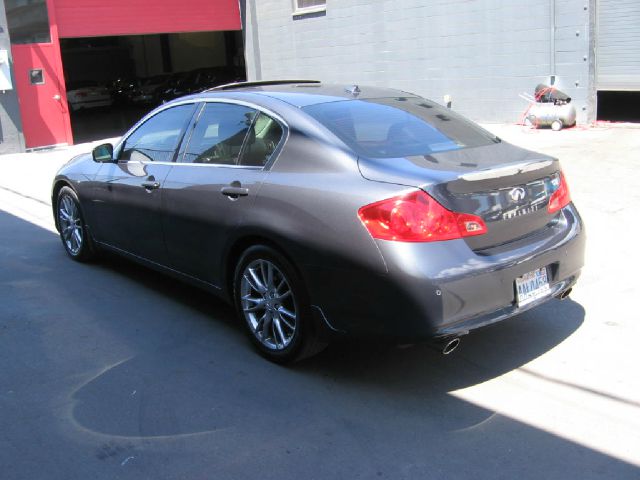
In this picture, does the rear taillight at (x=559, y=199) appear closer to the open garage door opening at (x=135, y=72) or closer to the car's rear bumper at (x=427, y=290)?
the car's rear bumper at (x=427, y=290)

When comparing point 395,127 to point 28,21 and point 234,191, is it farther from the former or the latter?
point 28,21

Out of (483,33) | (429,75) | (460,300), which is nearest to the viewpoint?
(460,300)

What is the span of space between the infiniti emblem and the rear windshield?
545 millimetres

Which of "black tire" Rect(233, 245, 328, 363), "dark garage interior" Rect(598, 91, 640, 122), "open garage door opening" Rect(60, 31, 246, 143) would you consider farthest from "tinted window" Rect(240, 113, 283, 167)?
"open garage door opening" Rect(60, 31, 246, 143)

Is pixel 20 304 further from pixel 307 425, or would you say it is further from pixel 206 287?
pixel 307 425

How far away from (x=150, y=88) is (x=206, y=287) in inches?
1069

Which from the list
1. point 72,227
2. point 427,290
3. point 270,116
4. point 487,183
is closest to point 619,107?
point 72,227

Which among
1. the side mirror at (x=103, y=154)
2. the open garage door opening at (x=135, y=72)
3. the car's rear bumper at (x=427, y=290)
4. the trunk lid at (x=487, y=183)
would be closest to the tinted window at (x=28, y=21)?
the open garage door opening at (x=135, y=72)

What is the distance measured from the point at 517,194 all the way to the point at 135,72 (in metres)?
38.1

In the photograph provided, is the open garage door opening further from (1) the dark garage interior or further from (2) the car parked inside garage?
(1) the dark garage interior

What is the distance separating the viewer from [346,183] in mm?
3855

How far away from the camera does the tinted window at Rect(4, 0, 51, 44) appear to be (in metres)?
15.7

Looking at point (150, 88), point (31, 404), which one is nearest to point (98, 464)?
point (31, 404)

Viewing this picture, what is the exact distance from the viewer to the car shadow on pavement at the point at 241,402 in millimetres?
3303
